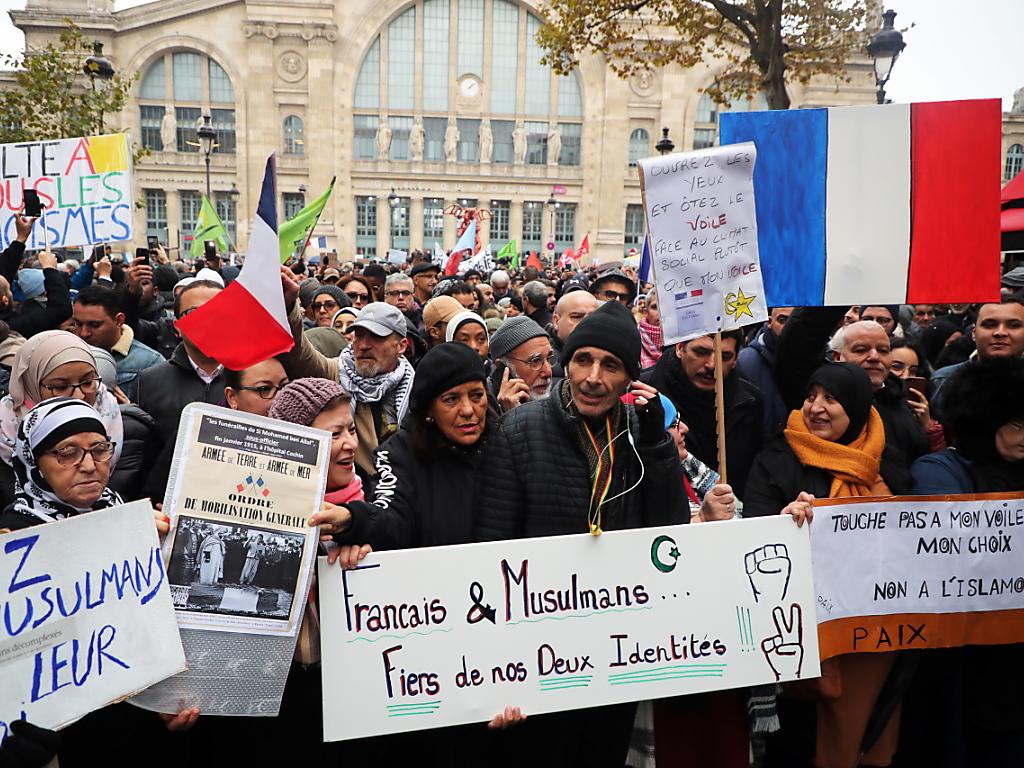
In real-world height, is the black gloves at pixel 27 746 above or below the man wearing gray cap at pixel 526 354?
below

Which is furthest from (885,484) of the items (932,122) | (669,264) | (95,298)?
(95,298)

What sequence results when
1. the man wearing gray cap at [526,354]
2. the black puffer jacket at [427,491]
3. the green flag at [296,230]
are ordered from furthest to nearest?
the green flag at [296,230], the man wearing gray cap at [526,354], the black puffer jacket at [427,491]

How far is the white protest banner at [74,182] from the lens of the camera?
5.86m

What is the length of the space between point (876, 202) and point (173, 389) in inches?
132

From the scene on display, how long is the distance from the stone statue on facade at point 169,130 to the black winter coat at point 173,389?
50.9 metres

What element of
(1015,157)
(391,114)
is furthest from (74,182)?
(1015,157)

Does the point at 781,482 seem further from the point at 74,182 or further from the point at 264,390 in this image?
the point at 74,182

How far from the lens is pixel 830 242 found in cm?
325

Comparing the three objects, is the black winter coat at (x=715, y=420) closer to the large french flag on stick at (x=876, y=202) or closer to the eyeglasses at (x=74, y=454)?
the large french flag on stick at (x=876, y=202)

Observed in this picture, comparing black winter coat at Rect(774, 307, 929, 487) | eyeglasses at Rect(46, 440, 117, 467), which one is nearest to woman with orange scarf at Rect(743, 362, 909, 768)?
black winter coat at Rect(774, 307, 929, 487)

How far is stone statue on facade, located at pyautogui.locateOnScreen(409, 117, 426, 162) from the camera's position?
50.1 meters

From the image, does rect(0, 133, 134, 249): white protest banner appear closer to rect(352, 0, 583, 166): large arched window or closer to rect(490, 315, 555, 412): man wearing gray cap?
rect(490, 315, 555, 412): man wearing gray cap

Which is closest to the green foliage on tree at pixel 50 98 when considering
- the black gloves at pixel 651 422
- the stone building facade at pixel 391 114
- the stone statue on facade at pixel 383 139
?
the black gloves at pixel 651 422

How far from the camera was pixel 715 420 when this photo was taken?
3.68 m
